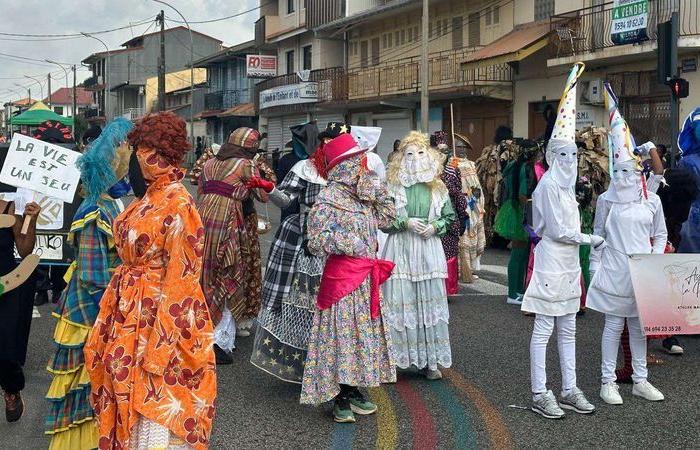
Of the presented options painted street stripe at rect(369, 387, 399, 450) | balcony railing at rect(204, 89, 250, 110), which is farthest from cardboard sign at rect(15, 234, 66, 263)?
balcony railing at rect(204, 89, 250, 110)

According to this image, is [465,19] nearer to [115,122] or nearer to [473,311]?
[473,311]

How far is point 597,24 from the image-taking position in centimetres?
2025

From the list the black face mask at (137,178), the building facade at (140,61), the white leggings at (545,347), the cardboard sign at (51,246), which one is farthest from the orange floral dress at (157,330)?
the building facade at (140,61)

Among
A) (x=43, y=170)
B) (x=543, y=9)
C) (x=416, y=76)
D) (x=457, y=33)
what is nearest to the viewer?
(x=43, y=170)

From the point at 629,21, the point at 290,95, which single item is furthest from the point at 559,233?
the point at 290,95

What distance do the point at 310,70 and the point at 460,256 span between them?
2873cm

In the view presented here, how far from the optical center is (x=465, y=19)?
27.6 m

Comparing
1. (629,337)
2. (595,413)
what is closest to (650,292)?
(629,337)

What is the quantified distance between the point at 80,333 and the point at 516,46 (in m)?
19.0

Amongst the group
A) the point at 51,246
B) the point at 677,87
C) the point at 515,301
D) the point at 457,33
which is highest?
the point at 457,33

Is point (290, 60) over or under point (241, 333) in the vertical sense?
over

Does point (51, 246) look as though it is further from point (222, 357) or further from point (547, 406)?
point (547, 406)

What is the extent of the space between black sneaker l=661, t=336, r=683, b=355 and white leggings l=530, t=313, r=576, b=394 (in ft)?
6.95

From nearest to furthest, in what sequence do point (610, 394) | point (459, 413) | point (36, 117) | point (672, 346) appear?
1. point (459, 413)
2. point (610, 394)
3. point (672, 346)
4. point (36, 117)
